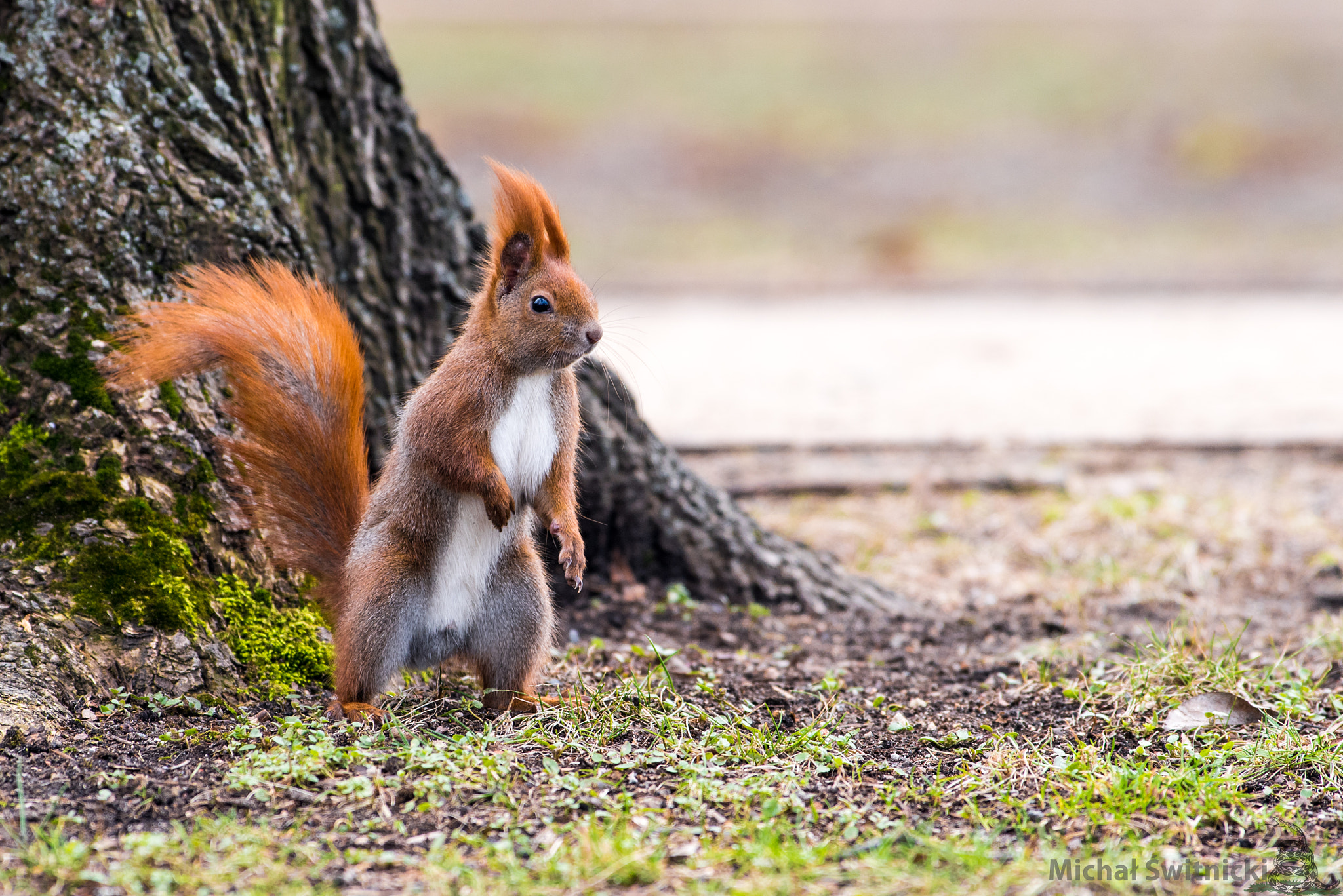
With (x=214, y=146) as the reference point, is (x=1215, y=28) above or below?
above

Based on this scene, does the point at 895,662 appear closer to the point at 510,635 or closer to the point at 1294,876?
the point at 510,635

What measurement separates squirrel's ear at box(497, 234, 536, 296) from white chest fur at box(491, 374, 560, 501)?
19 cm

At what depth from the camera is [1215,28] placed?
19.0 meters

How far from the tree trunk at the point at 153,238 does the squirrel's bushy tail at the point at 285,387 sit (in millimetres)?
130

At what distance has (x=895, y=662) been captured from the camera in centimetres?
317

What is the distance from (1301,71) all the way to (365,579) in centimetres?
1796

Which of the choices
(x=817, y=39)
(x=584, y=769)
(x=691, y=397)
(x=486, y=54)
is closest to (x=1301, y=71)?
(x=817, y=39)

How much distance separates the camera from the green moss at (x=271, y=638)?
2535 millimetres

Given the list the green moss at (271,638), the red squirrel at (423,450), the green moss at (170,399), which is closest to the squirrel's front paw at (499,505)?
the red squirrel at (423,450)

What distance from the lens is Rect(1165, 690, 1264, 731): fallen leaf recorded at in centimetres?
255

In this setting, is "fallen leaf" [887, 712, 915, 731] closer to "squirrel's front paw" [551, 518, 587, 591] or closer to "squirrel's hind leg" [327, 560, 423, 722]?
"squirrel's front paw" [551, 518, 587, 591]

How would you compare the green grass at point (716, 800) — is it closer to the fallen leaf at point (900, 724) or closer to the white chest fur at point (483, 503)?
the fallen leaf at point (900, 724)

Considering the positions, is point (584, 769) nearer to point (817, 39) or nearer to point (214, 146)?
point (214, 146)

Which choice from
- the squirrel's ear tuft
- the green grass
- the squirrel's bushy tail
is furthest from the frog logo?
the squirrel's bushy tail
